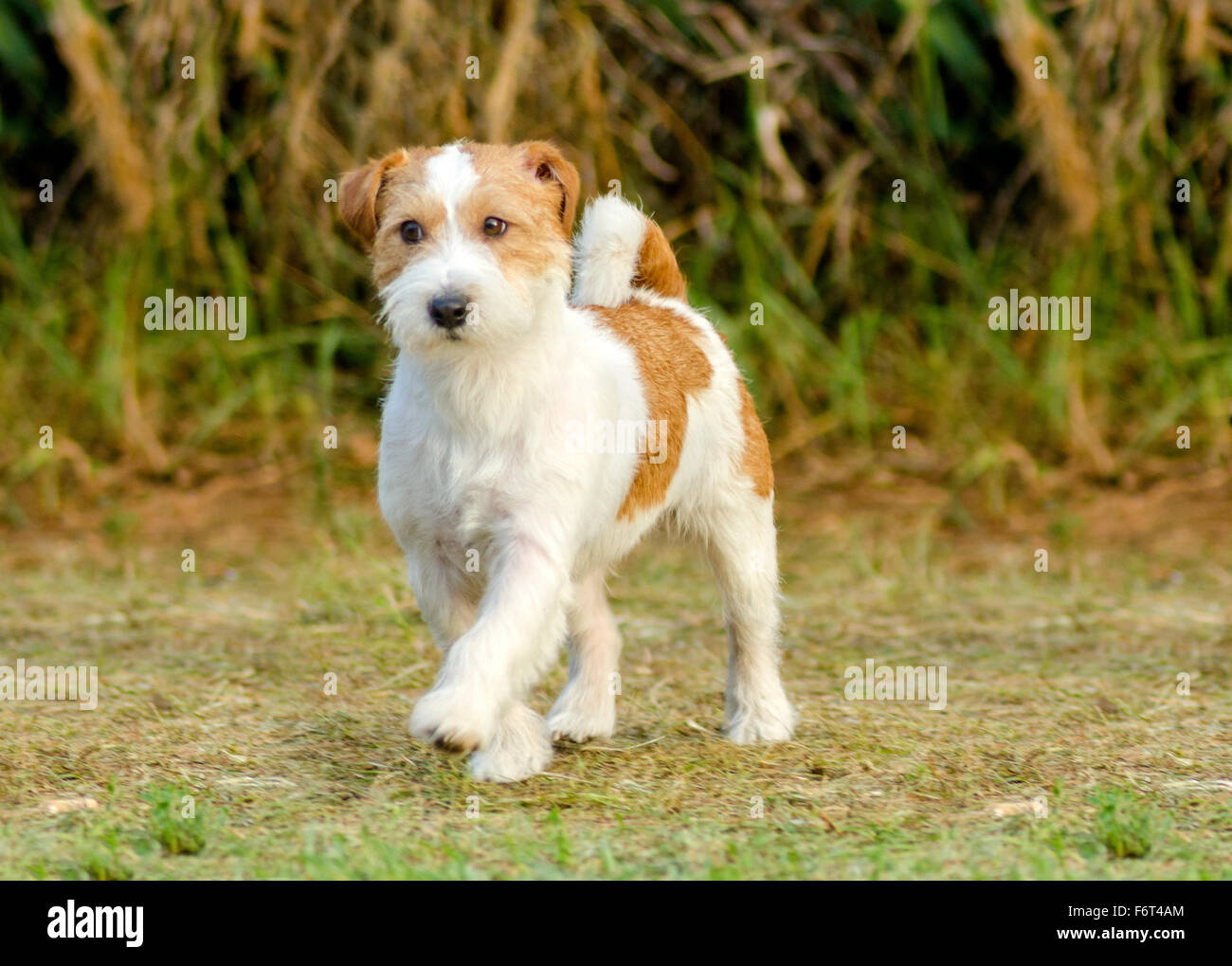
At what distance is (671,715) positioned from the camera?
17.8ft

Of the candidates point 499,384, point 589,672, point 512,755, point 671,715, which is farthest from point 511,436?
point 671,715

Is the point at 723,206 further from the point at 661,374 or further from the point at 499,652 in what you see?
the point at 499,652

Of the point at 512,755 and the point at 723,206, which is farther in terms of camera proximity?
the point at 723,206

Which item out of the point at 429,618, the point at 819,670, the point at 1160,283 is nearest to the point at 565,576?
the point at 429,618

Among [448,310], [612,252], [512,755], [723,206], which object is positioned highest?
[723,206]

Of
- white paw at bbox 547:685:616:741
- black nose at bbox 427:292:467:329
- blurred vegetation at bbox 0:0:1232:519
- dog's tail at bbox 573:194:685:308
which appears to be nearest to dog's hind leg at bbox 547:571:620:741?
white paw at bbox 547:685:616:741

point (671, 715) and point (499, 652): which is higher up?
point (499, 652)

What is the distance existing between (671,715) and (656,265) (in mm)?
1381

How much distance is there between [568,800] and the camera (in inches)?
175

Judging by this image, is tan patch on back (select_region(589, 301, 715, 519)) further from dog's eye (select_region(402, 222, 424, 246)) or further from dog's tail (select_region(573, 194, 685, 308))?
dog's eye (select_region(402, 222, 424, 246))

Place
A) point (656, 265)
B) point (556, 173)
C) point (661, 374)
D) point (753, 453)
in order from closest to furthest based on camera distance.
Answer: point (556, 173) → point (661, 374) → point (753, 453) → point (656, 265)

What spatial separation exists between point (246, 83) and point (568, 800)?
5835 millimetres

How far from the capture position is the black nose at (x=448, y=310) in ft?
13.4
